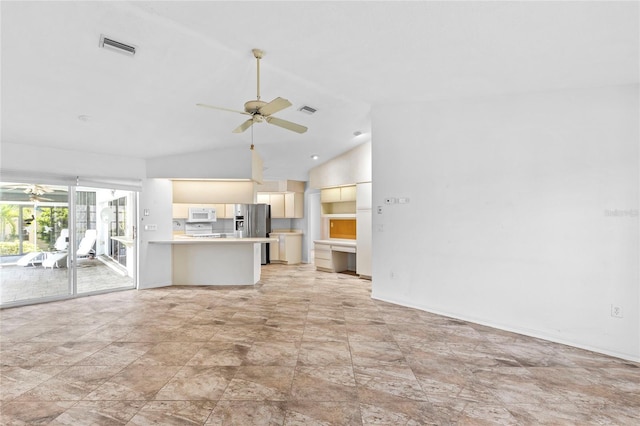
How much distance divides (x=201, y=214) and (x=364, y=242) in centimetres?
406

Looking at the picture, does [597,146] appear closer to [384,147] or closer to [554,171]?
[554,171]

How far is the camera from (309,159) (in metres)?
7.74

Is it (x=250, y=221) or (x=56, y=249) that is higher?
(x=250, y=221)

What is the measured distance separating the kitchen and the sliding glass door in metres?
0.68

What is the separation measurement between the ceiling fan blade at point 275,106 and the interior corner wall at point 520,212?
2498 mm

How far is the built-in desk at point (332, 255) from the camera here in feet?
25.2

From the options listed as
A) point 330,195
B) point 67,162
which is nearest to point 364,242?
point 330,195

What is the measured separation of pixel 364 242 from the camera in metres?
6.95

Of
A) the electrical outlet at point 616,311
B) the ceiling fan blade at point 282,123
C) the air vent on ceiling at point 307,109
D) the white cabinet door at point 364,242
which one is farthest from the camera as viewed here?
the white cabinet door at point 364,242

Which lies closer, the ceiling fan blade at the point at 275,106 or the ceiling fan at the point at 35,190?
the ceiling fan blade at the point at 275,106

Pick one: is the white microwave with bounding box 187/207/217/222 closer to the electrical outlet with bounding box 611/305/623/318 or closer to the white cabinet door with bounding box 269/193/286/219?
the white cabinet door with bounding box 269/193/286/219

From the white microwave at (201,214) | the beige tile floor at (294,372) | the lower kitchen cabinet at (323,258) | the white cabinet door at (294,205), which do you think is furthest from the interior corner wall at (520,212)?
the white microwave at (201,214)

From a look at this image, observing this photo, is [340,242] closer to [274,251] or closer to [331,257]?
[331,257]

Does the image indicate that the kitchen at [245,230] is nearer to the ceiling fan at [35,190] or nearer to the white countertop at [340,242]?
the white countertop at [340,242]
